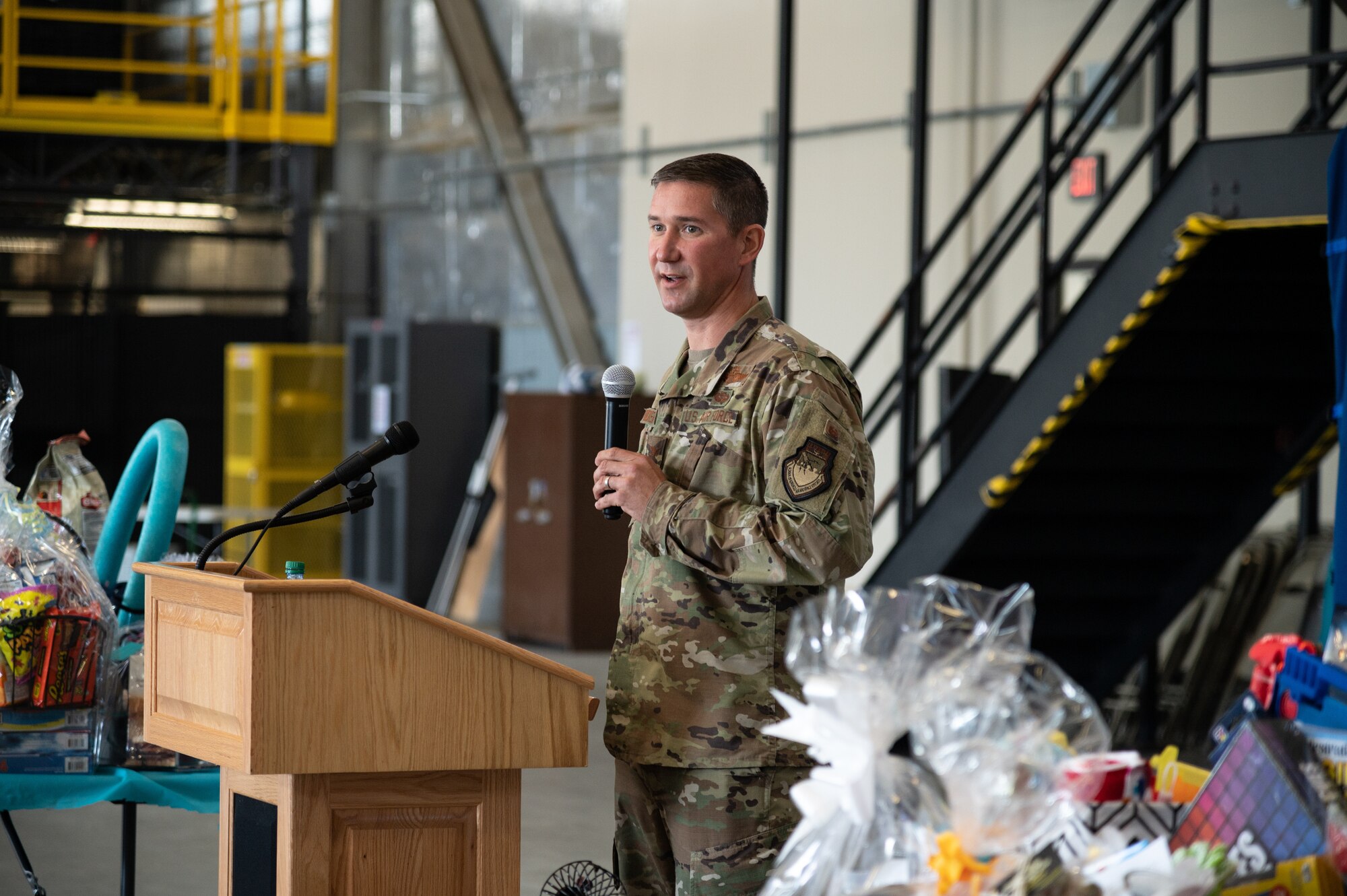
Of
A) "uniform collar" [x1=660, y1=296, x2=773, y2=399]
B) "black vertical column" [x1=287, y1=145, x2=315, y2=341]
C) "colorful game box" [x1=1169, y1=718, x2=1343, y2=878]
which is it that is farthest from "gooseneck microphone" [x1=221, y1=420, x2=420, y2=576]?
"black vertical column" [x1=287, y1=145, x2=315, y2=341]

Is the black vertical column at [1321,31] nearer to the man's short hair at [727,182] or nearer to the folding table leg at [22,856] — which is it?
the man's short hair at [727,182]

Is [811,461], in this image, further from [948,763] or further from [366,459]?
[948,763]

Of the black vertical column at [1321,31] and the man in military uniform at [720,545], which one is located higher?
the black vertical column at [1321,31]

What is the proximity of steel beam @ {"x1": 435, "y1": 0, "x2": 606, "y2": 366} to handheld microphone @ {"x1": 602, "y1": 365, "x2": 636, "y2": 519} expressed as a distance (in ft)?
28.8

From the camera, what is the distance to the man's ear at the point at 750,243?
239 cm

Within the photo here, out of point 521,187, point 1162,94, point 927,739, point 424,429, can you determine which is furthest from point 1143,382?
point 521,187

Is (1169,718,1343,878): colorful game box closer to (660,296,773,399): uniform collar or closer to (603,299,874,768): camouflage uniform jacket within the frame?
(603,299,874,768): camouflage uniform jacket

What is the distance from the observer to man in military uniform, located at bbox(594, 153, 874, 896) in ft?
7.39

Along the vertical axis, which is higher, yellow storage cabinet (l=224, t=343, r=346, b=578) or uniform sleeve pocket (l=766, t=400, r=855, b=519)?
uniform sleeve pocket (l=766, t=400, r=855, b=519)

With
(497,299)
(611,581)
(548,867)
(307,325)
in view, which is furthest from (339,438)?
(548,867)

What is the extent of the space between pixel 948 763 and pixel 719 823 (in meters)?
0.84

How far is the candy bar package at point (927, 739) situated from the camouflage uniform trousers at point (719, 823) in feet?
2.26

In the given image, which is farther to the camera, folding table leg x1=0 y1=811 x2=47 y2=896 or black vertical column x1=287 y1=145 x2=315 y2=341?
black vertical column x1=287 y1=145 x2=315 y2=341

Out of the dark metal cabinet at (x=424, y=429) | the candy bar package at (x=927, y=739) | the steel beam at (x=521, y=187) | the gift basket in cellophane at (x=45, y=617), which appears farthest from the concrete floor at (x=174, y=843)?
the steel beam at (x=521, y=187)
